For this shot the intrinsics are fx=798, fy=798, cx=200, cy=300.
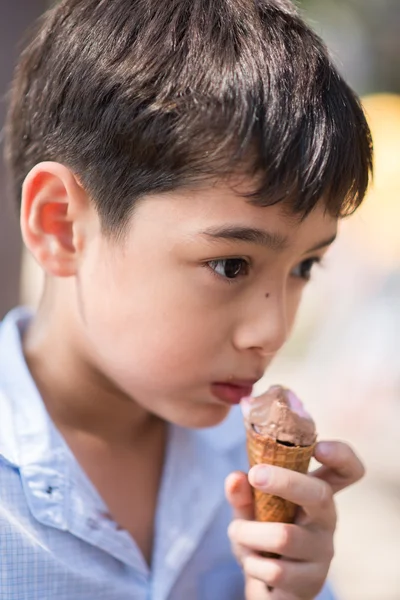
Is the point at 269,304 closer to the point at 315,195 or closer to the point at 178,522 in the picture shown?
the point at 315,195

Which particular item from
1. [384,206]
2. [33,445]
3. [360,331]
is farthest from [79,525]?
[384,206]

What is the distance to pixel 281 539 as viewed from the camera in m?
1.30

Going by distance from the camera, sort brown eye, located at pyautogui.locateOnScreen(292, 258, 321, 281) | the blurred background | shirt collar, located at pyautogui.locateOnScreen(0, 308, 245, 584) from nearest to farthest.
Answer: shirt collar, located at pyautogui.locateOnScreen(0, 308, 245, 584) < brown eye, located at pyautogui.locateOnScreen(292, 258, 321, 281) < the blurred background

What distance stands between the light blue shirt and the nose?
15.1 inches

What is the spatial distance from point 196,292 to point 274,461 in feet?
1.00

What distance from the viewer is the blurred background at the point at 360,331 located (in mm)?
2486

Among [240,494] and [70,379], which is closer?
[240,494]

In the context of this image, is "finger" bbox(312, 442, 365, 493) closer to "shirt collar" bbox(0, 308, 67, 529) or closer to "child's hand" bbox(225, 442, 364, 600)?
"child's hand" bbox(225, 442, 364, 600)

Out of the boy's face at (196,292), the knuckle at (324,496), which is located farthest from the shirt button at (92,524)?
the knuckle at (324,496)

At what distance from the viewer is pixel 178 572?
149cm

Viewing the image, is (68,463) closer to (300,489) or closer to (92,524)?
(92,524)

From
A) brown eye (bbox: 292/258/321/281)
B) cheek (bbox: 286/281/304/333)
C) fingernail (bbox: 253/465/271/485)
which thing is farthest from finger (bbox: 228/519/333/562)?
brown eye (bbox: 292/258/321/281)

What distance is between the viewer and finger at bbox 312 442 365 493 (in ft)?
4.60

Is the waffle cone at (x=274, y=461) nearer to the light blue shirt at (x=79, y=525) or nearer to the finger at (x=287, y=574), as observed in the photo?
the finger at (x=287, y=574)
